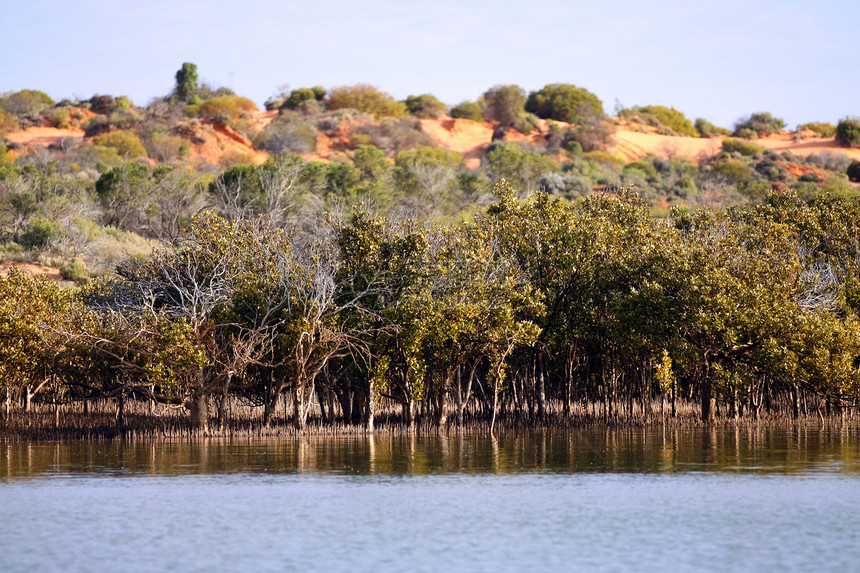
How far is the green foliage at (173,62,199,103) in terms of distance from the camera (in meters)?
138

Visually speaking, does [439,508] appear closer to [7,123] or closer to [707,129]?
[7,123]

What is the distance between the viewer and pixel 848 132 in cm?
12238

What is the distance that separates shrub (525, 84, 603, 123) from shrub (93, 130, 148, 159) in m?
58.7

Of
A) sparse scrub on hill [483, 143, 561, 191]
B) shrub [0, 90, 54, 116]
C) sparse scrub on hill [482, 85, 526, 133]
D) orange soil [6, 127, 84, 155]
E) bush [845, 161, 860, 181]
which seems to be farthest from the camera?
sparse scrub on hill [482, 85, 526, 133]

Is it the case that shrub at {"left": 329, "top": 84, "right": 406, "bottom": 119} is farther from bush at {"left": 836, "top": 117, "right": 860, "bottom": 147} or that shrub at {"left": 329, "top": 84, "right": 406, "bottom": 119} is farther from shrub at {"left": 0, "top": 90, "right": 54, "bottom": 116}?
bush at {"left": 836, "top": 117, "right": 860, "bottom": 147}

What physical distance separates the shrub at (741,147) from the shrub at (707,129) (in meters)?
22.1

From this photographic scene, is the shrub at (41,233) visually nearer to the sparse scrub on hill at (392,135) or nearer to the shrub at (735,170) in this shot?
the sparse scrub on hill at (392,135)

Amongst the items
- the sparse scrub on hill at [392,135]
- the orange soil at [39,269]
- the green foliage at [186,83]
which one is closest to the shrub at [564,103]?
the sparse scrub on hill at [392,135]

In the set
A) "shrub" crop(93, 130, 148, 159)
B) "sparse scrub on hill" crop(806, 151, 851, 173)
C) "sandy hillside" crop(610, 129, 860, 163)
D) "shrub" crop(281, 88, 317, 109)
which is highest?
"shrub" crop(281, 88, 317, 109)

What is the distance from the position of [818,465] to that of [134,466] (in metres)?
19.2

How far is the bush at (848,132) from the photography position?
401 ft

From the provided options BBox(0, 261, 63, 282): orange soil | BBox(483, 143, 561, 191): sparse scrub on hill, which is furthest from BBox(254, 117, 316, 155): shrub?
BBox(0, 261, 63, 282): orange soil

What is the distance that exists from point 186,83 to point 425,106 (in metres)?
34.3

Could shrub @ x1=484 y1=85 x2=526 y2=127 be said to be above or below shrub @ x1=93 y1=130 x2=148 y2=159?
above
